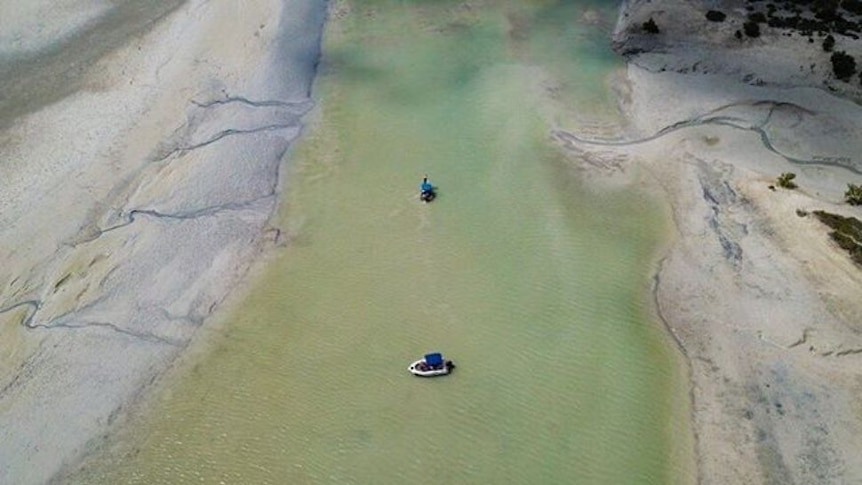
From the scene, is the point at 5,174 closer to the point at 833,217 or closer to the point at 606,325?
the point at 606,325

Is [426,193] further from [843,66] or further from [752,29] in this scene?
[843,66]

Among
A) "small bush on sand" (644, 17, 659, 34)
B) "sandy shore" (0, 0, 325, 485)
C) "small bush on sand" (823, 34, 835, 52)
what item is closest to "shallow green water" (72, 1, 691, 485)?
"sandy shore" (0, 0, 325, 485)

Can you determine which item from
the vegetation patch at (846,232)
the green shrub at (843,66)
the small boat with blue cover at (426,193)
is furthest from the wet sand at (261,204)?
the small boat with blue cover at (426,193)

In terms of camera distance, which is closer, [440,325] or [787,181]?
[440,325]

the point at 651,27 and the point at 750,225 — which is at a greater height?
the point at 651,27

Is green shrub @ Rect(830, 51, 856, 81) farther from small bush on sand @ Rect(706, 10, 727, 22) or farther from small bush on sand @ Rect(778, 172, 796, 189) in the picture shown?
small bush on sand @ Rect(778, 172, 796, 189)

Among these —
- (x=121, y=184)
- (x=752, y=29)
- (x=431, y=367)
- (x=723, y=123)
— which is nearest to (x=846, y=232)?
(x=723, y=123)

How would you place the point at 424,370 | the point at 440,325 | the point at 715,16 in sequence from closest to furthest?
1. the point at 424,370
2. the point at 440,325
3. the point at 715,16
